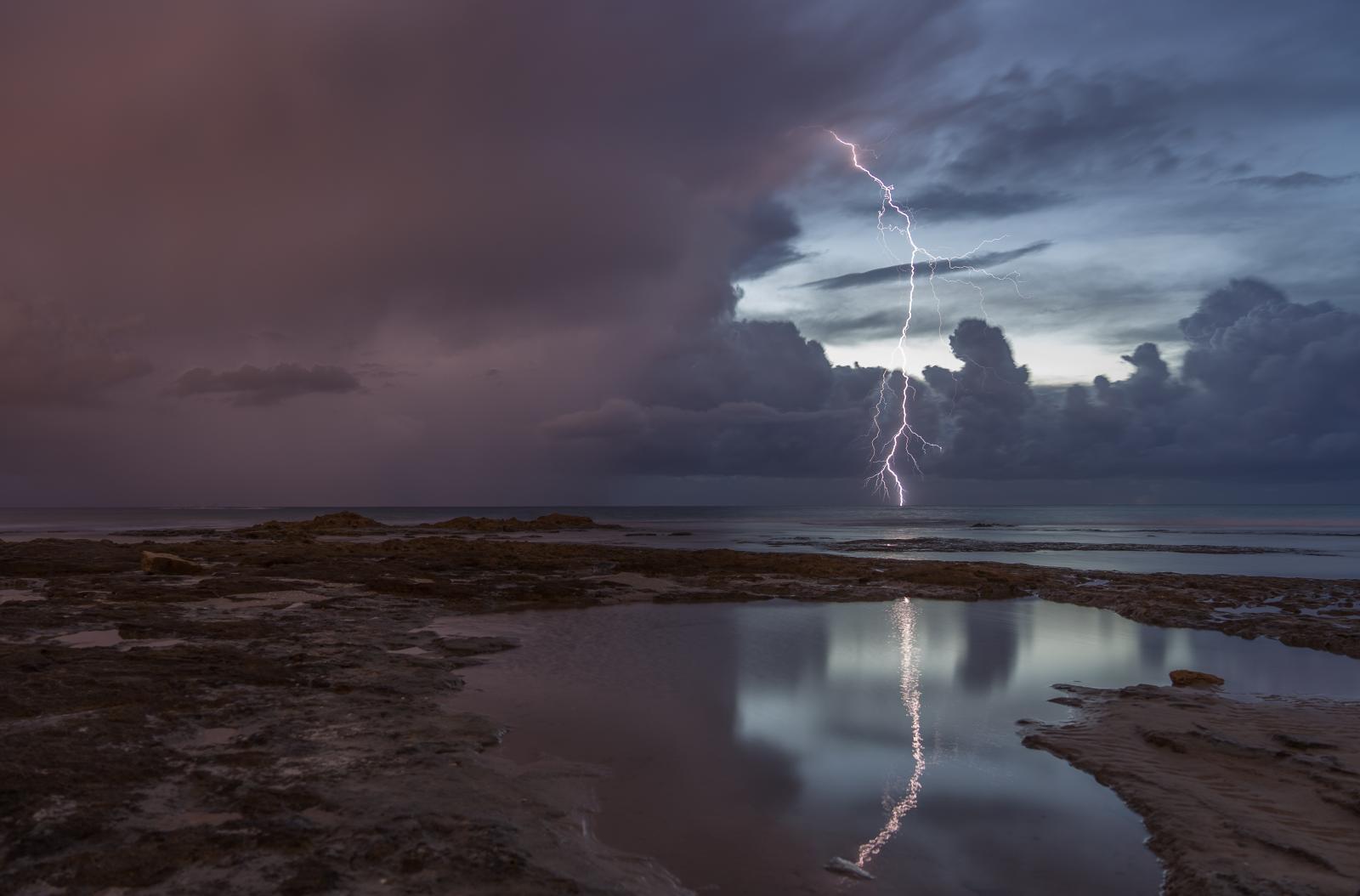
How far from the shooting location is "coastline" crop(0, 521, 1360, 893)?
5312 mm

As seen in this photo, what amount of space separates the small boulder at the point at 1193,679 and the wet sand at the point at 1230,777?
670 millimetres


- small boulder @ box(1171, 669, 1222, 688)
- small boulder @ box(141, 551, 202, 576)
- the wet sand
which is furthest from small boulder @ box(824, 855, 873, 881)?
small boulder @ box(141, 551, 202, 576)

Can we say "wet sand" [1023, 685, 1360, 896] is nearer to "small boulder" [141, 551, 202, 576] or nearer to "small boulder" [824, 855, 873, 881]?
"small boulder" [824, 855, 873, 881]

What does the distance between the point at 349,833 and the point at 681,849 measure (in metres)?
2.70

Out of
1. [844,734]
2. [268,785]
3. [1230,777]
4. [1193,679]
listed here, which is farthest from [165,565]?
[1193,679]

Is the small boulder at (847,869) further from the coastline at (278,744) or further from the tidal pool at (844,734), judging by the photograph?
the coastline at (278,744)

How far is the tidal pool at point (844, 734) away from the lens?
618 centimetres

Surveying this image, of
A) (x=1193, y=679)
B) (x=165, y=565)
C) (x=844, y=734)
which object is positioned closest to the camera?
(x=844, y=734)

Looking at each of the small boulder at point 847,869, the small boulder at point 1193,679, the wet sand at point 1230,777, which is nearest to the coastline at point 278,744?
the small boulder at point 847,869

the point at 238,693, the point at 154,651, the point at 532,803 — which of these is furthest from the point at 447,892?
the point at 154,651

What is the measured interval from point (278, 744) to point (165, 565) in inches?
816

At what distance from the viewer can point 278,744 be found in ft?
25.7

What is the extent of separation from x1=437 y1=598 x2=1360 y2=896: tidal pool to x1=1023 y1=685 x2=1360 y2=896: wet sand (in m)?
0.37

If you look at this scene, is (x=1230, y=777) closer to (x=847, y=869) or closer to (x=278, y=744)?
(x=847, y=869)
